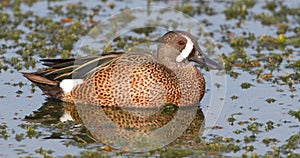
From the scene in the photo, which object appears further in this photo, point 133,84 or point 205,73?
point 205,73

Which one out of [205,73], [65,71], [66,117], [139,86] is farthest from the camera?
[205,73]

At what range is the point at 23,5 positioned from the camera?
611 inches

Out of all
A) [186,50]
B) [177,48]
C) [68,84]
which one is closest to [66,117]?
[68,84]

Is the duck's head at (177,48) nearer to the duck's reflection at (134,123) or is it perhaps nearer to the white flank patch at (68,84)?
the duck's reflection at (134,123)

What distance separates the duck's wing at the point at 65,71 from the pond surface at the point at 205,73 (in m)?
0.21

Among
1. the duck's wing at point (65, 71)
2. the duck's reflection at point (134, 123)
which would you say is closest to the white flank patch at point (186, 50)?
the duck's reflection at point (134, 123)

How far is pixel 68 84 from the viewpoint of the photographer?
1020 centimetres

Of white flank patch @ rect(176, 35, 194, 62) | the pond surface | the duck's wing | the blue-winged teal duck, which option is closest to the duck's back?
the blue-winged teal duck

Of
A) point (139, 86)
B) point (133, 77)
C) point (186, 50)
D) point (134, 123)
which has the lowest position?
point (134, 123)

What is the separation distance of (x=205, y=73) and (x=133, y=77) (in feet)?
7.68

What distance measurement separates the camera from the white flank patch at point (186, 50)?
1014 cm

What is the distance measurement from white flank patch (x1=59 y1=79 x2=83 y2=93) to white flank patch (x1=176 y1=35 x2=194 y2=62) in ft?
4.49

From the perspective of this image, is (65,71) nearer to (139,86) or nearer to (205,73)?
(139,86)

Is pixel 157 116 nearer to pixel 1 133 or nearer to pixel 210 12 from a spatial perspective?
pixel 1 133
